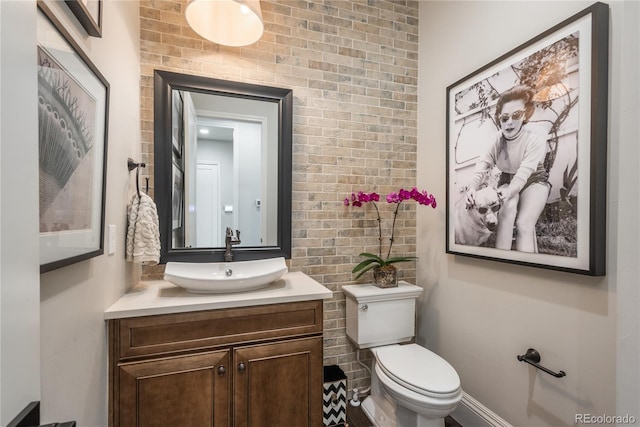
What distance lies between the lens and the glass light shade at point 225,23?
163 centimetres

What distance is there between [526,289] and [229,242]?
1.61 meters

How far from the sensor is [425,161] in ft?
7.23

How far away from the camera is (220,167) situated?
1825mm

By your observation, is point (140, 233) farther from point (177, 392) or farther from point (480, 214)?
point (480, 214)

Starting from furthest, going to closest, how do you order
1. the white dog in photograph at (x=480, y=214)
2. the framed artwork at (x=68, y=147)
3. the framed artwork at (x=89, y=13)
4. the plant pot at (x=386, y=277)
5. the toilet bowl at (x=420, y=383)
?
1. the plant pot at (x=386, y=277)
2. the white dog in photograph at (x=480, y=214)
3. the toilet bowl at (x=420, y=383)
4. the framed artwork at (x=89, y=13)
5. the framed artwork at (x=68, y=147)

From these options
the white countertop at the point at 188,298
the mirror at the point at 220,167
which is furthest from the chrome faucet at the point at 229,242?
the white countertop at the point at 188,298

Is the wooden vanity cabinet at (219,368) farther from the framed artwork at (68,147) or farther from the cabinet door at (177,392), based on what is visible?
the framed artwork at (68,147)

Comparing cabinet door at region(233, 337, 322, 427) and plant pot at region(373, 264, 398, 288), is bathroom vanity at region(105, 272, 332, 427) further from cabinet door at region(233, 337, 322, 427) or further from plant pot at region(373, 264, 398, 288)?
plant pot at region(373, 264, 398, 288)

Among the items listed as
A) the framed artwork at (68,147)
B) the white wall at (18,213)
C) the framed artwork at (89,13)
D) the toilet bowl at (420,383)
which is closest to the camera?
the white wall at (18,213)

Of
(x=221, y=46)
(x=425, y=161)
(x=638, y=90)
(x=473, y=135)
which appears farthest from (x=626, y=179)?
(x=221, y=46)

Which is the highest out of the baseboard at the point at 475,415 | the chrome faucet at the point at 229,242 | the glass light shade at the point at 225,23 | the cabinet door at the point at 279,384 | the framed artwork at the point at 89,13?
the glass light shade at the point at 225,23

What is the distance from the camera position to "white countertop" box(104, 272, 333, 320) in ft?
4.18

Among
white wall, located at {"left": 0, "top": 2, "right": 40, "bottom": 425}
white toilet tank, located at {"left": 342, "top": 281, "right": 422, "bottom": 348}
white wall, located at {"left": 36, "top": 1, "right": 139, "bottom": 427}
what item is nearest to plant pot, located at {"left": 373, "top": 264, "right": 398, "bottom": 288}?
white toilet tank, located at {"left": 342, "top": 281, "right": 422, "bottom": 348}

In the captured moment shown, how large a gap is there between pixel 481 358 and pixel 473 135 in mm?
1293
